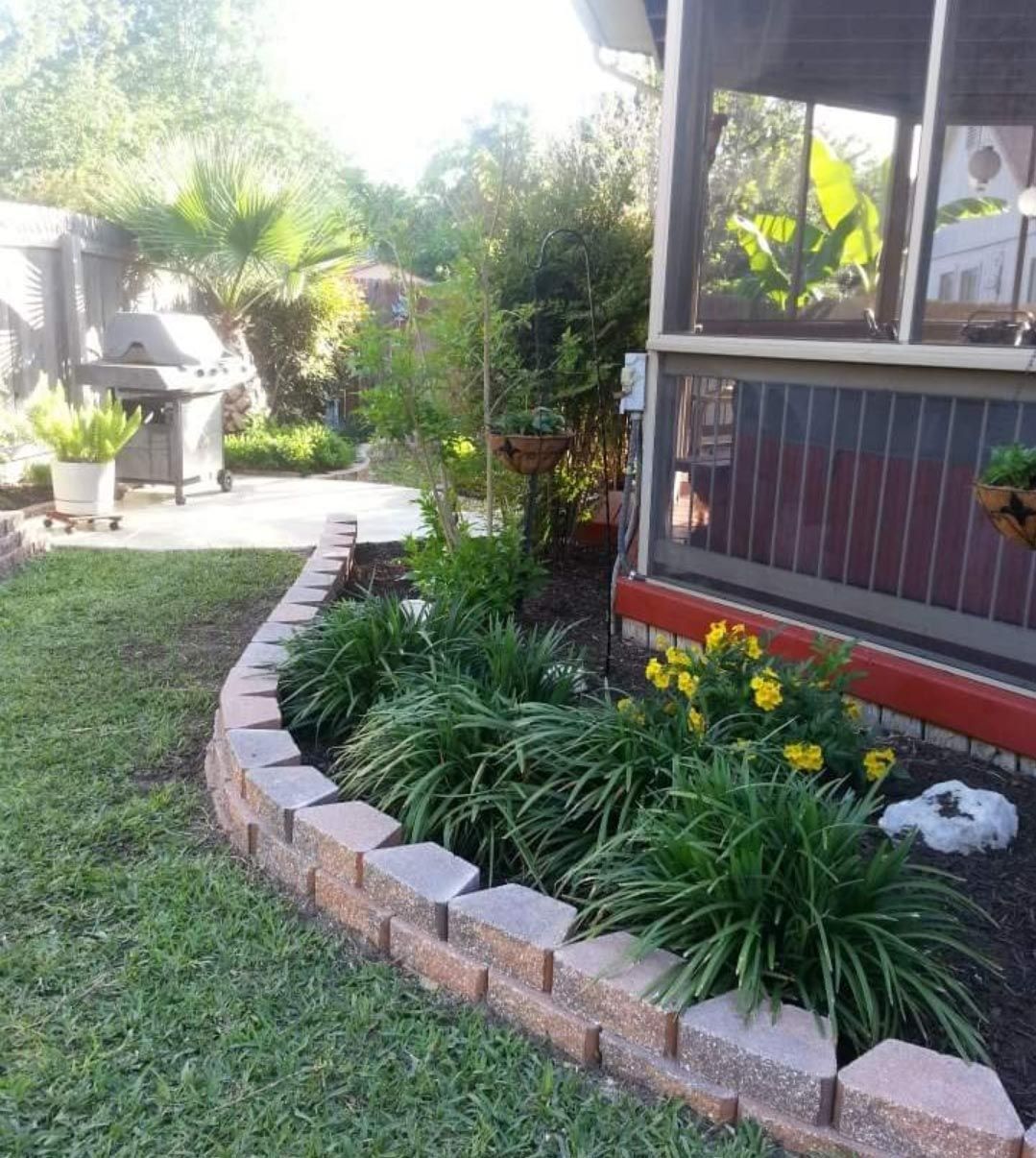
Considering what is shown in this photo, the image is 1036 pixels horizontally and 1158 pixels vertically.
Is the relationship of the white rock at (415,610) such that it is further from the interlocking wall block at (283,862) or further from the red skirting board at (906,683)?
the interlocking wall block at (283,862)

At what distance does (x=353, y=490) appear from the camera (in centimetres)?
947

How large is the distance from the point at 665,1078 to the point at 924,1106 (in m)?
0.46

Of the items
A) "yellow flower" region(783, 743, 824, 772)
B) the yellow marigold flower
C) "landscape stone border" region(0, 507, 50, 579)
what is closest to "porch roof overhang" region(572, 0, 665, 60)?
"landscape stone border" region(0, 507, 50, 579)

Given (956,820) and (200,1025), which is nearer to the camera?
(200,1025)

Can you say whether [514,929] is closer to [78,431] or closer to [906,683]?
[906,683]

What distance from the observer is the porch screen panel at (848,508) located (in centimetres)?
347

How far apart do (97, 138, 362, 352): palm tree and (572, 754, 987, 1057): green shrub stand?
8.45m

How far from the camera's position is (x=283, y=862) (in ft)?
9.00

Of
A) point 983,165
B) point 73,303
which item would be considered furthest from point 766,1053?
point 73,303

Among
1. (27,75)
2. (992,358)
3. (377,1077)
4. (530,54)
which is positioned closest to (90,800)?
(377,1077)

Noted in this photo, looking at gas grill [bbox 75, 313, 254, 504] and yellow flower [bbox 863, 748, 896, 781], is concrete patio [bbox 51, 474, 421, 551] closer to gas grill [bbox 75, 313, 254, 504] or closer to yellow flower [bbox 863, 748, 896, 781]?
gas grill [bbox 75, 313, 254, 504]

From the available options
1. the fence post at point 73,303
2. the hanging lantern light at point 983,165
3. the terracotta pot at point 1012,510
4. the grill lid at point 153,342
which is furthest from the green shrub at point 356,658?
the fence post at point 73,303

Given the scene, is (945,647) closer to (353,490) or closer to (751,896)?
(751,896)

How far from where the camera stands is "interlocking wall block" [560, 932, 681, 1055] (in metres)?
2.02
